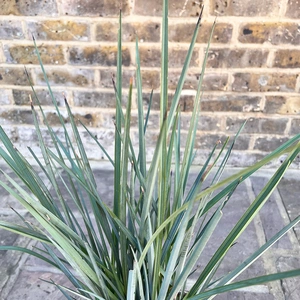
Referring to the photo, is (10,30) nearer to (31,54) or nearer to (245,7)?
(31,54)

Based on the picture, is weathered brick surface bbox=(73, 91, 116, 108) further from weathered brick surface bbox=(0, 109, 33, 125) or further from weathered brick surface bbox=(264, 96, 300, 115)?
weathered brick surface bbox=(264, 96, 300, 115)

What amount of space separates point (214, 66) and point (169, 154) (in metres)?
1.17

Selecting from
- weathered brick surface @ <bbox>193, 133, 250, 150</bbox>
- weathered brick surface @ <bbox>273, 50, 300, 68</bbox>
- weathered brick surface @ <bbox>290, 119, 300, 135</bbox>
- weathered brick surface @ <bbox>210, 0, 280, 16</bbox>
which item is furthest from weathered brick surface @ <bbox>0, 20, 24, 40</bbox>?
weathered brick surface @ <bbox>290, 119, 300, 135</bbox>

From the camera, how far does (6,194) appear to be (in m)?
1.75

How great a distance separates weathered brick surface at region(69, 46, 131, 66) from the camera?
1.77m

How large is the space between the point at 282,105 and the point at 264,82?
0.17 meters

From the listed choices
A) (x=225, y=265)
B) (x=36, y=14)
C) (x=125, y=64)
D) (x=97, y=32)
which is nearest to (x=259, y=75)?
(x=125, y=64)

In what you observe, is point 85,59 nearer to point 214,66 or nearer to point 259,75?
point 214,66

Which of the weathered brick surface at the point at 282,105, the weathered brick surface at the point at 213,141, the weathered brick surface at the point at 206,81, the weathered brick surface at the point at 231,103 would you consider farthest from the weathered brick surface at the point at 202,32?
the weathered brick surface at the point at 213,141

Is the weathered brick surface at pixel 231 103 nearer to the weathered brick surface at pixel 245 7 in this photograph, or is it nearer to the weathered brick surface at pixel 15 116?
the weathered brick surface at pixel 245 7

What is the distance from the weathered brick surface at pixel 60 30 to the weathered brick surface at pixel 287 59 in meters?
0.94

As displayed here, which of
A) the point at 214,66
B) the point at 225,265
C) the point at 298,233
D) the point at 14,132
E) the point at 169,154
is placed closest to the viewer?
the point at 169,154

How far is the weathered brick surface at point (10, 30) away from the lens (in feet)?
5.71

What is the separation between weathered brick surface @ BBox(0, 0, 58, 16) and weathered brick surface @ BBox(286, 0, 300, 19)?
3.58 feet
